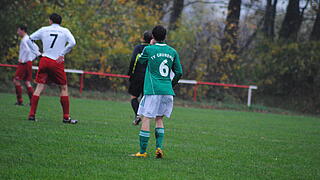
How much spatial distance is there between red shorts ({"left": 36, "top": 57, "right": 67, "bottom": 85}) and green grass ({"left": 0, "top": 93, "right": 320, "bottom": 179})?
2.77 ft

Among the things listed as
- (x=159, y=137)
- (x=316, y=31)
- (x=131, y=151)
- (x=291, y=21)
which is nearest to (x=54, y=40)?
(x=131, y=151)

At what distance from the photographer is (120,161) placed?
6.83 metres

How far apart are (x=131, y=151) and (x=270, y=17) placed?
25304 mm

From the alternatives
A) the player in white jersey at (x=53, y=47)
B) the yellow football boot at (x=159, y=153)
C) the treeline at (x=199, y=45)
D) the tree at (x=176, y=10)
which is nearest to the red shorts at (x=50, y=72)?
the player in white jersey at (x=53, y=47)

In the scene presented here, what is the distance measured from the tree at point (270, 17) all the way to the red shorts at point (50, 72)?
21688 mm

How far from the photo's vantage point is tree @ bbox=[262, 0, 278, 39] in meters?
31.1

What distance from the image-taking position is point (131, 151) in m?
7.85

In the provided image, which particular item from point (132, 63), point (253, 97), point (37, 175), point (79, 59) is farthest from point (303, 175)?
point (253, 97)

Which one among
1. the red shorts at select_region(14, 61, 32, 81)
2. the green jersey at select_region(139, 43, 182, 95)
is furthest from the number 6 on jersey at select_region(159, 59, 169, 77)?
the red shorts at select_region(14, 61, 32, 81)

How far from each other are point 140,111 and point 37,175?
2.12m

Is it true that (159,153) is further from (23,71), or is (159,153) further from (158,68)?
(23,71)

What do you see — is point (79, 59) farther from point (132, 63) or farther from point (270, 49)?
point (132, 63)

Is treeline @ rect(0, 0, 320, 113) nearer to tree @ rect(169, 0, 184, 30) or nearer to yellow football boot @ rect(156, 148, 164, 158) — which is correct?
tree @ rect(169, 0, 184, 30)

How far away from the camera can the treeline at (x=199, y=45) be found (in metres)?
24.7
